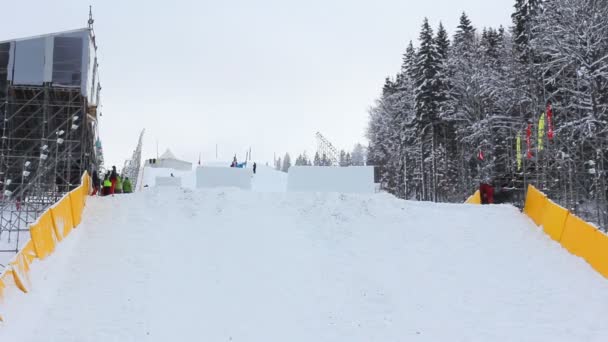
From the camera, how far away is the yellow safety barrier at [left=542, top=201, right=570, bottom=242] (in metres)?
16.2

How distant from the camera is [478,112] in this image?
1619 inches

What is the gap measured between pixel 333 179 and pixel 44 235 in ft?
49.8

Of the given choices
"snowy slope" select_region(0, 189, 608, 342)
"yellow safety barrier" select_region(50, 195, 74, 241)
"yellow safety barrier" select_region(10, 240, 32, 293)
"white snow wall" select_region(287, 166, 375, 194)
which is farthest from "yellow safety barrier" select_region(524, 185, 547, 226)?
"yellow safety barrier" select_region(10, 240, 32, 293)

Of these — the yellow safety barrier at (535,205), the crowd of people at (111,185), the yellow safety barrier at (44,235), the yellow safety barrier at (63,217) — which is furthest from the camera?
the crowd of people at (111,185)

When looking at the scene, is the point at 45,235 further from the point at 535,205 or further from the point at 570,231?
→ the point at 535,205

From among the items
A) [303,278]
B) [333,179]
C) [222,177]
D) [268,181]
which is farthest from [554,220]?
Answer: [268,181]

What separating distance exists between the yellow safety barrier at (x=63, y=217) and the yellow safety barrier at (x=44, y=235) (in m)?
0.20

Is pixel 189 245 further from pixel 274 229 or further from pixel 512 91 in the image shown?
pixel 512 91

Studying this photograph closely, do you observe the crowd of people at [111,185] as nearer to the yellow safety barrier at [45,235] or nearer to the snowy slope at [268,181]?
the yellow safety barrier at [45,235]

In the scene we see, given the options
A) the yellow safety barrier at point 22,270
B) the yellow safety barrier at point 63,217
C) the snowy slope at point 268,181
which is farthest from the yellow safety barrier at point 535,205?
the snowy slope at point 268,181

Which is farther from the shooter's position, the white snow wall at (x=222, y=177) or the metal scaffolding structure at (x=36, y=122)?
the white snow wall at (x=222, y=177)

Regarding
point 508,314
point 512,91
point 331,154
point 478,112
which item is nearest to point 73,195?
point 508,314

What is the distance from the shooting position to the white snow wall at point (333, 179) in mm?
26422

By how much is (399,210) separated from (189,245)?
769 centimetres
